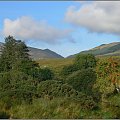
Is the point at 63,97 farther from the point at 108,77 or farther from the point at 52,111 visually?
the point at 108,77

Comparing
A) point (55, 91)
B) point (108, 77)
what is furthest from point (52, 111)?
point (108, 77)

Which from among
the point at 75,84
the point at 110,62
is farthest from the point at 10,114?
the point at 75,84

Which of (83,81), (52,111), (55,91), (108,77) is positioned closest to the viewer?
(52,111)

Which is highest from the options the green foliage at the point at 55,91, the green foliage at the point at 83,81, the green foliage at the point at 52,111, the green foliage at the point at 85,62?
the green foliage at the point at 85,62

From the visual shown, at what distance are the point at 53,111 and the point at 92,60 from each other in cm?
4756

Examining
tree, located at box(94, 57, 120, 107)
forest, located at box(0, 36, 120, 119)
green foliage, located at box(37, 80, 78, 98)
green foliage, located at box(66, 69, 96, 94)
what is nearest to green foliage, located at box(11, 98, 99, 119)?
forest, located at box(0, 36, 120, 119)

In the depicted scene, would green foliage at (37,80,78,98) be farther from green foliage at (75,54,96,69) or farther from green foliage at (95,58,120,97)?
green foliage at (75,54,96,69)

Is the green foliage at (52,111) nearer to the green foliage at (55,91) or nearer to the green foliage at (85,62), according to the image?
the green foliage at (55,91)

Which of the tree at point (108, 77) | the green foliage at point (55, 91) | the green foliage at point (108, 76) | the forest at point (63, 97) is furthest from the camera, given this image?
the green foliage at point (108, 76)

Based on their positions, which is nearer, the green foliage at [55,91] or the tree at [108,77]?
the green foliage at [55,91]

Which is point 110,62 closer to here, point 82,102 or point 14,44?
point 82,102

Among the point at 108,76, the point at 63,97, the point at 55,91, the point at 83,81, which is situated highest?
the point at 108,76

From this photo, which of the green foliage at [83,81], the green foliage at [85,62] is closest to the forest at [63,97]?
the green foliage at [83,81]

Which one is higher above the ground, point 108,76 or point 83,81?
point 108,76
